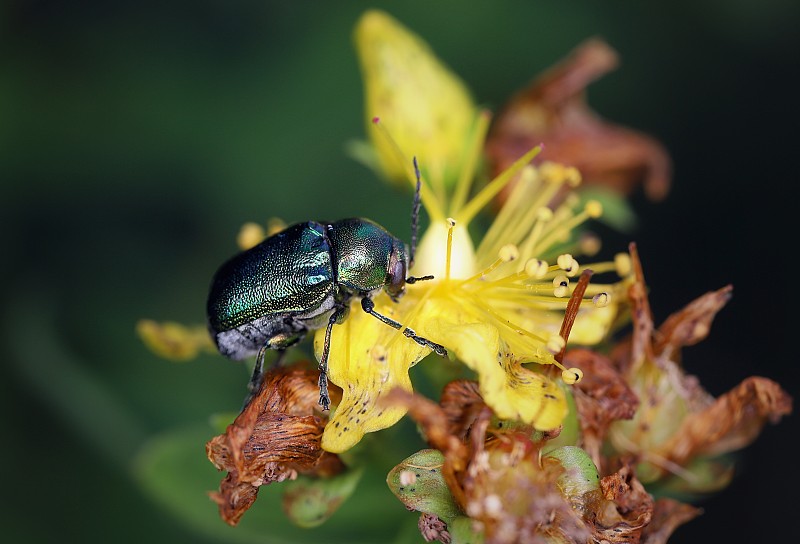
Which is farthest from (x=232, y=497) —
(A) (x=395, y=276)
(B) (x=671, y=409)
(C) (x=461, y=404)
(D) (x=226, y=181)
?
(D) (x=226, y=181)

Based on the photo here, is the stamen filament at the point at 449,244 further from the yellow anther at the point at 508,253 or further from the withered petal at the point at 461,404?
the withered petal at the point at 461,404

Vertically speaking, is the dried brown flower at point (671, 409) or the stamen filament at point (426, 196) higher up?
the stamen filament at point (426, 196)

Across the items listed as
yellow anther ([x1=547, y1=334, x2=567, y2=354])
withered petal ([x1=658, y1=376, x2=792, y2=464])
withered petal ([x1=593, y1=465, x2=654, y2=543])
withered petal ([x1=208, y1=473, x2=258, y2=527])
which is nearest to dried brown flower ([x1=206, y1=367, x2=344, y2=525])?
withered petal ([x1=208, y1=473, x2=258, y2=527])

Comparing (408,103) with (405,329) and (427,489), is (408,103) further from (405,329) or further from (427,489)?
Result: (427,489)

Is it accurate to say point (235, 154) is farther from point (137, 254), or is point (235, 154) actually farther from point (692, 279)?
point (692, 279)

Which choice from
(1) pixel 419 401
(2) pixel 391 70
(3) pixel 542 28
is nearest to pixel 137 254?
(2) pixel 391 70

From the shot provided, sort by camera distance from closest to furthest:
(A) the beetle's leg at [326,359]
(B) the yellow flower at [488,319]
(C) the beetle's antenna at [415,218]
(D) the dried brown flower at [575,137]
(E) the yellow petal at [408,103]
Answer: (B) the yellow flower at [488,319] → (A) the beetle's leg at [326,359] → (C) the beetle's antenna at [415,218] → (E) the yellow petal at [408,103] → (D) the dried brown flower at [575,137]

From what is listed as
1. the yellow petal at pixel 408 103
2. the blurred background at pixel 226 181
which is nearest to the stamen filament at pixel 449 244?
the yellow petal at pixel 408 103

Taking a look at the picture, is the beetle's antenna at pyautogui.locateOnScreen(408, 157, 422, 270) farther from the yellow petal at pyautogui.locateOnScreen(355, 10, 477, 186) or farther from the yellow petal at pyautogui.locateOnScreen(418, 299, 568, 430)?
the yellow petal at pyautogui.locateOnScreen(355, 10, 477, 186)
